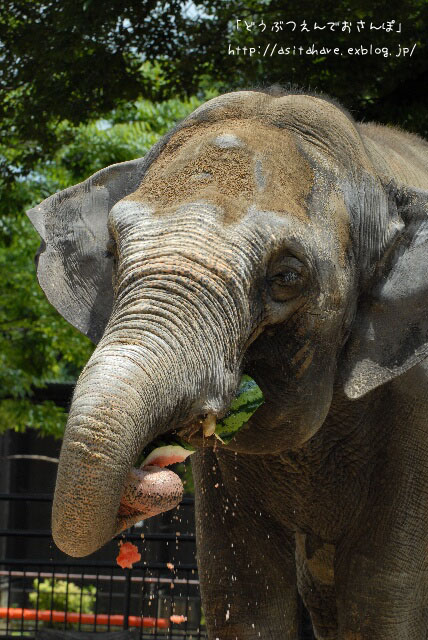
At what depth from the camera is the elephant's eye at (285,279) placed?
12.0 feet

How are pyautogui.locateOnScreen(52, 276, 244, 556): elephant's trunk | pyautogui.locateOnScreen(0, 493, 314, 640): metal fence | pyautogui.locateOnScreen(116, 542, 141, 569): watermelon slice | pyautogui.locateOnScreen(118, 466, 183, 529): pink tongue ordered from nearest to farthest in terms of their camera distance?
pyautogui.locateOnScreen(52, 276, 244, 556): elephant's trunk → pyautogui.locateOnScreen(118, 466, 183, 529): pink tongue → pyautogui.locateOnScreen(116, 542, 141, 569): watermelon slice → pyautogui.locateOnScreen(0, 493, 314, 640): metal fence

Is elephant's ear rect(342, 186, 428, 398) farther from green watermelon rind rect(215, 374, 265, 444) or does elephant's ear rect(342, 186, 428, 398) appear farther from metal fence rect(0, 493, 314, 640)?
metal fence rect(0, 493, 314, 640)

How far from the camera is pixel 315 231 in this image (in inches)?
148

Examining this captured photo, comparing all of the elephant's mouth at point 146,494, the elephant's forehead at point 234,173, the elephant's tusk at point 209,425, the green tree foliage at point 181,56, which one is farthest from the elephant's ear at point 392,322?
the green tree foliage at point 181,56

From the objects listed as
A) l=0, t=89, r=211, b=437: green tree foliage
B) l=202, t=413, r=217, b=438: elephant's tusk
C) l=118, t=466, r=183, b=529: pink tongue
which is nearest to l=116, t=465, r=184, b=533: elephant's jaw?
l=118, t=466, r=183, b=529: pink tongue

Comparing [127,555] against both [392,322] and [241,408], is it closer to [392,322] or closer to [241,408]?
[241,408]

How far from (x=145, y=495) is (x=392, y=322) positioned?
1415mm

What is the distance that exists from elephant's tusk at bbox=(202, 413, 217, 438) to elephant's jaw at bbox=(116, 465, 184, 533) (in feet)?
0.84

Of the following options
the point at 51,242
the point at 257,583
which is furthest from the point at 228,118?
the point at 257,583

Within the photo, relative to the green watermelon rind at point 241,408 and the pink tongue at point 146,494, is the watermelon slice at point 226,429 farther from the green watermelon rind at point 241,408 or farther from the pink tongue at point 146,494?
the pink tongue at point 146,494

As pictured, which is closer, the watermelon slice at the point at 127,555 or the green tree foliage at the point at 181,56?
the watermelon slice at the point at 127,555

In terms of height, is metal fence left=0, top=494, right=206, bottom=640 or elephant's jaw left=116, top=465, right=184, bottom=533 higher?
elephant's jaw left=116, top=465, right=184, bottom=533

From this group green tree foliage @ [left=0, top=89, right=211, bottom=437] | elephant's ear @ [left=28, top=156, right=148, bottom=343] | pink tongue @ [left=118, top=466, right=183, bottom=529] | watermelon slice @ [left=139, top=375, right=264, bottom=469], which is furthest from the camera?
green tree foliage @ [left=0, top=89, right=211, bottom=437]

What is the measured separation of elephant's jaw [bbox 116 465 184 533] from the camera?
3.04 metres
